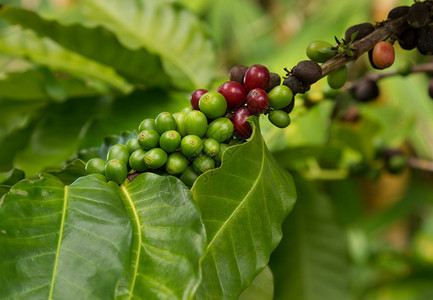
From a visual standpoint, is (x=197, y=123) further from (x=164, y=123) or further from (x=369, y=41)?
(x=369, y=41)

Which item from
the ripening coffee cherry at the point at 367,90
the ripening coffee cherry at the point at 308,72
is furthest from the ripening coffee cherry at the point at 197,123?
the ripening coffee cherry at the point at 367,90

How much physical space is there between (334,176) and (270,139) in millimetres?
337

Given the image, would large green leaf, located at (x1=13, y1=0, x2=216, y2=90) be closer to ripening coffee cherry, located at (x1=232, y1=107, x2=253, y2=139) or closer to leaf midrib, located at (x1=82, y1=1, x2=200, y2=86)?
leaf midrib, located at (x1=82, y1=1, x2=200, y2=86)

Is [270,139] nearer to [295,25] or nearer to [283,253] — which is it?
[283,253]

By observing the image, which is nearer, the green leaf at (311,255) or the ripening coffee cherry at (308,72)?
the ripening coffee cherry at (308,72)

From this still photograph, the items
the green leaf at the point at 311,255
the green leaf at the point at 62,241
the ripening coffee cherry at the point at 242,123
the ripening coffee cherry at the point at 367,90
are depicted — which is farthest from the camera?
the green leaf at the point at 311,255

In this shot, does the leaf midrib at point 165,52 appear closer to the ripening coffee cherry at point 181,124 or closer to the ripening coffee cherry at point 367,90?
the ripening coffee cherry at point 367,90

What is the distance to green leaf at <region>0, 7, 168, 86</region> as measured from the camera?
0.75m

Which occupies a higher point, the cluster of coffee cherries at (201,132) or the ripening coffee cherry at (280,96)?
the ripening coffee cherry at (280,96)

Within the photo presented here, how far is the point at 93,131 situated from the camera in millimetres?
761

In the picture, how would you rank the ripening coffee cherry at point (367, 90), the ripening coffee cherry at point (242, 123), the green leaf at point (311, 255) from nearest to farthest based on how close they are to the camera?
1. the ripening coffee cherry at point (242, 123)
2. the ripening coffee cherry at point (367, 90)
3. the green leaf at point (311, 255)

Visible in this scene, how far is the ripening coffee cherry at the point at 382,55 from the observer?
1.56 feet

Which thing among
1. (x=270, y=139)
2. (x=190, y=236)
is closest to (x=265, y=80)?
(x=190, y=236)

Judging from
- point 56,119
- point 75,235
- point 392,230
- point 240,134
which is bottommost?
point 392,230
